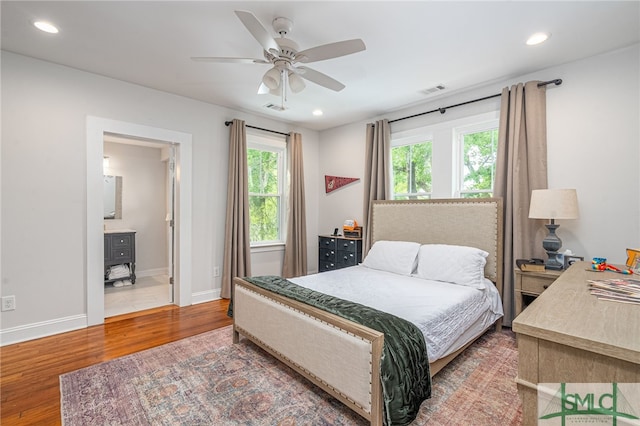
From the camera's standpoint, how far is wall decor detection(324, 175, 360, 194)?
4930mm

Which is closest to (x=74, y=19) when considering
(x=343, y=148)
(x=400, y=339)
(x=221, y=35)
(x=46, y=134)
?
(x=221, y=35)

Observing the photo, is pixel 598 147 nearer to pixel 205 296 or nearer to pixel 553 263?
pixel 553 263

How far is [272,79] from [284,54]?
0.22 meters

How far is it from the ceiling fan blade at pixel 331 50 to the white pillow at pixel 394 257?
2215mm

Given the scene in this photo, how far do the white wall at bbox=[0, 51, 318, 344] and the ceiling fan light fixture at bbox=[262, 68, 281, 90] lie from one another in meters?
2.00

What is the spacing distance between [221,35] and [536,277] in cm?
342

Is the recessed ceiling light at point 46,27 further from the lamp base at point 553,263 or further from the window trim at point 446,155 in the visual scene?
the lamp base at point 553,263

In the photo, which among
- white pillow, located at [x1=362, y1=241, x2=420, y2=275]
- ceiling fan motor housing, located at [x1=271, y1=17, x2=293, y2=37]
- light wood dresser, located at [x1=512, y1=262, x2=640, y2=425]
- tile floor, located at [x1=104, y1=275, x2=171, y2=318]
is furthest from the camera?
tile floor, located at [x1=104, y1=275, x2=171, y2=318]

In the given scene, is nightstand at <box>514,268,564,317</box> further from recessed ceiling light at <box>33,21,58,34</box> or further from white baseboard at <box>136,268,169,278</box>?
white baseboard at <box>136,268,169,278</box>

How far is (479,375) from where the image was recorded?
2.20 meters

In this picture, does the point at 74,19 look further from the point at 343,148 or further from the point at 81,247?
the point at 343,148

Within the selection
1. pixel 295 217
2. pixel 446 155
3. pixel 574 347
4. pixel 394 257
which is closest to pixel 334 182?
pixel 295 217

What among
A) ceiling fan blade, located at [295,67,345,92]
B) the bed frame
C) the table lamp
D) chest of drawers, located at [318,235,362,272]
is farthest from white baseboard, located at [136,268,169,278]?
the table lamp

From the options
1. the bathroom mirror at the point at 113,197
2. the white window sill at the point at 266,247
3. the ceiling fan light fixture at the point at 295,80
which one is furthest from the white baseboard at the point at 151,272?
the ceiling fan light fixture at the point at 295,80
